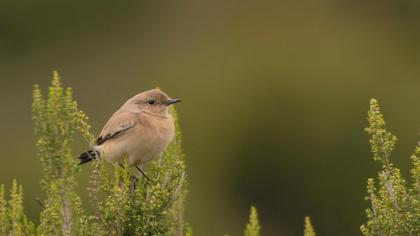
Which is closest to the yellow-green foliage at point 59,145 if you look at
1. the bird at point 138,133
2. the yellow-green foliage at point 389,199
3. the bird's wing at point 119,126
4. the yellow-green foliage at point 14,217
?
the yellow-green foliage at point 14,217

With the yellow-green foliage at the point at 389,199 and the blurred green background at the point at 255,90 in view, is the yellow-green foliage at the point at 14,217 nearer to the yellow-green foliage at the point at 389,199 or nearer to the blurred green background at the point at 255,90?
the yellow-green foliage at the point at 389,199

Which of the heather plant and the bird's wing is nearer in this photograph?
the heather plant

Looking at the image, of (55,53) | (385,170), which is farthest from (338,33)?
(385,170)

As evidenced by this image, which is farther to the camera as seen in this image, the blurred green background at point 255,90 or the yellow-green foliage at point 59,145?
the blurred green background at point 255,90

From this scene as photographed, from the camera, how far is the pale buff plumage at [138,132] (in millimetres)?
9625

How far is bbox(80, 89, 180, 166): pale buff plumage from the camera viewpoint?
9625mm

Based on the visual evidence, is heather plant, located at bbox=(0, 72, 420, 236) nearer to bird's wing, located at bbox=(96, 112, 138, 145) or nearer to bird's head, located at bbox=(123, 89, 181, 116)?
bird's wing, located at bbox=(96, 112, 138, 145)

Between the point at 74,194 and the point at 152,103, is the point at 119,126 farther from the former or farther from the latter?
the point at 74,194

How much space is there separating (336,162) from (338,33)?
21.1 ft

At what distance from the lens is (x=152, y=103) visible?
10430 mm

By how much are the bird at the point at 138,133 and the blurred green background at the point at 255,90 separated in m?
13.2

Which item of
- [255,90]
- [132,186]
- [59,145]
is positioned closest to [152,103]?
[132,186]

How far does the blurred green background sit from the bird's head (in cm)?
1312

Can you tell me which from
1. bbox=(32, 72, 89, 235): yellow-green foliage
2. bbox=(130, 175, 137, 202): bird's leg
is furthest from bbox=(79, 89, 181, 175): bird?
bbox=(32, 72, 89, 235): yellow-green foliage
